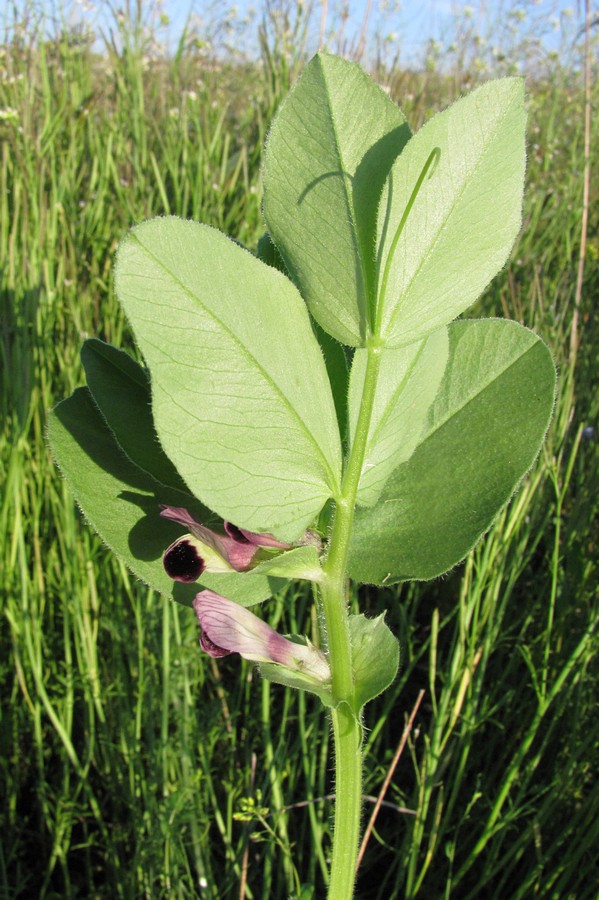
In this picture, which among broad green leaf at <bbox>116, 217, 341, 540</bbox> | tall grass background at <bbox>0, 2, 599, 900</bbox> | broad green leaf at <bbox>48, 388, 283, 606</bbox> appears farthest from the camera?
tall grass background at <bbox>0, 2, 599, 900</bbox>

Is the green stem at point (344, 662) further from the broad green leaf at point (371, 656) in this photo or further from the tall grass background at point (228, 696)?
the tall grass background at point (228, 696)

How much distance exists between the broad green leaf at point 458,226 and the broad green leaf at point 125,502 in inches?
6.6

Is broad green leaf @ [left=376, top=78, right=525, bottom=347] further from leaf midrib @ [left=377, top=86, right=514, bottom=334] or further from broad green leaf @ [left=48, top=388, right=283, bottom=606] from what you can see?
broad green leaf @ [left=48, top=388, right=283, bottom=606]

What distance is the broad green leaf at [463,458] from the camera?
42cm

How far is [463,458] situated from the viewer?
0.45 m

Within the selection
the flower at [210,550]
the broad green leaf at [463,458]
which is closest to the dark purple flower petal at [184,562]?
the flower at [210,550]

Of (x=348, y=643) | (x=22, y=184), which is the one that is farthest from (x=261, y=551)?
(x=22, y=184)

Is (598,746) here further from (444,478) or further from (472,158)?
(472,158)

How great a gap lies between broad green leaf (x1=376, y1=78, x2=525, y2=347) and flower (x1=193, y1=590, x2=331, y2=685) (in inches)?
6.2

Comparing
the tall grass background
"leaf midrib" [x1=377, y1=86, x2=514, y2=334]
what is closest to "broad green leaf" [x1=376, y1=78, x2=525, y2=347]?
"leaf midrib" [x1=377, y1=86, x2=514, y2=334]

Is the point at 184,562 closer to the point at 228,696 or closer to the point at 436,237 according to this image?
the point at 436,237

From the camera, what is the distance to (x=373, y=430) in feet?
1.38

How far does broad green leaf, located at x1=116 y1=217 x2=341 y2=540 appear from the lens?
0.34m

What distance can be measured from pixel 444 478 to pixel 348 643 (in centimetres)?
11
